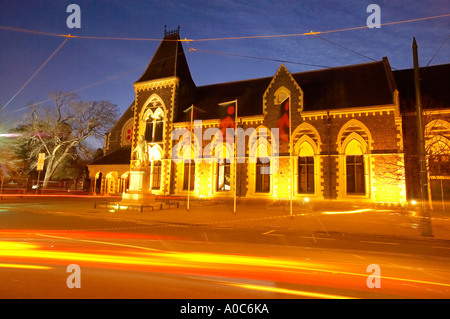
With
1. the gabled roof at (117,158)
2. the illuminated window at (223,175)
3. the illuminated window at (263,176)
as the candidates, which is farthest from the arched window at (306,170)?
the gabled roof at (117,158)

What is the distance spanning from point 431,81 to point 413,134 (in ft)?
20.1

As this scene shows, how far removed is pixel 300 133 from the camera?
22406 mm

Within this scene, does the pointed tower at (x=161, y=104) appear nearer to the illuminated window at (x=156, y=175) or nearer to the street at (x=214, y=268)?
the illuminated window at (x=156, y=175)

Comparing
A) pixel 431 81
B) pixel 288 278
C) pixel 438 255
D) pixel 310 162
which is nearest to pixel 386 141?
pixel 310 162

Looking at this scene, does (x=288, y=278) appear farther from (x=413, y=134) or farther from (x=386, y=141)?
(x=413, y=134)

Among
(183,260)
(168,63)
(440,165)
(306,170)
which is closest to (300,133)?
(306,170)

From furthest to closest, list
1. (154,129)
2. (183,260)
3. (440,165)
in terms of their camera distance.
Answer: (154,129)
(440,165)
(183,260)

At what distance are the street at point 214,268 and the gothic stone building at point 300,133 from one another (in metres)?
9.60

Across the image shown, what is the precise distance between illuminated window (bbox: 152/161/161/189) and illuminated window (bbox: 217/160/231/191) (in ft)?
22.6

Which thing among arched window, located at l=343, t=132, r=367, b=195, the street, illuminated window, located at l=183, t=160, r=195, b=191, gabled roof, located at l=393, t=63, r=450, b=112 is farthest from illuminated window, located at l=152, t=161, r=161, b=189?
gabled roof, located at l=393, t=63, r=450, b=112

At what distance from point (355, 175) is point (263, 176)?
7.52 m

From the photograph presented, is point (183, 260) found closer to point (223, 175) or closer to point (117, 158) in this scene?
point (223, 175)

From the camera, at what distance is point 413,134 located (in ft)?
67.1

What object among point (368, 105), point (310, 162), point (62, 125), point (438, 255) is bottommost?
point (438, 255)
